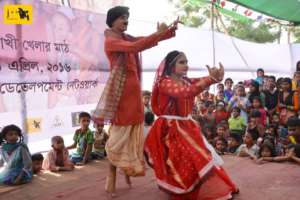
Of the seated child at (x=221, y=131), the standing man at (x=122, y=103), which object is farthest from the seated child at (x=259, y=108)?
the standing man at (x=122, y=103)

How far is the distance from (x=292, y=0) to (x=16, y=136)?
6.48m

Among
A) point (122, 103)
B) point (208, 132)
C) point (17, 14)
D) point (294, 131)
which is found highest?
point (17, 14)

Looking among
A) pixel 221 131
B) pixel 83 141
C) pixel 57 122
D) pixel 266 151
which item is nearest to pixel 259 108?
pixel 221 131

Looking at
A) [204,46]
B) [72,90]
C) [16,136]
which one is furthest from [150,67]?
[16,136]

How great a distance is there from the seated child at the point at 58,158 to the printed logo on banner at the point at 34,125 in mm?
208

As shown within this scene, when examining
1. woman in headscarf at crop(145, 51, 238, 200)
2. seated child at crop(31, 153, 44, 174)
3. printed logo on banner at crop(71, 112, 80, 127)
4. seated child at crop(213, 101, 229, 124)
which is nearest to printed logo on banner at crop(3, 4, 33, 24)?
printed logo on banner at crop(71, 112, 80, 127)

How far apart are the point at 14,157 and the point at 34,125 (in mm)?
582

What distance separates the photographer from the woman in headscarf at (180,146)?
3000mm

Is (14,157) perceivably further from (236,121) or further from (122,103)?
(236,121)

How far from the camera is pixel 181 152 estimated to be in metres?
3.04

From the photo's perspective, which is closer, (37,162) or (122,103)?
(122,103)

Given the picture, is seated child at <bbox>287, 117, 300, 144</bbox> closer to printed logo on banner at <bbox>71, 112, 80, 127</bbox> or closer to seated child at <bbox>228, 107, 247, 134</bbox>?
seated child at <bbox>228, 107, 247, 134</bbox>

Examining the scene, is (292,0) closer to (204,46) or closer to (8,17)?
(204,46)

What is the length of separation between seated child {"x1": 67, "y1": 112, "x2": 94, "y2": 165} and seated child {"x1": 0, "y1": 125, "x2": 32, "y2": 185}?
867 millimetres
